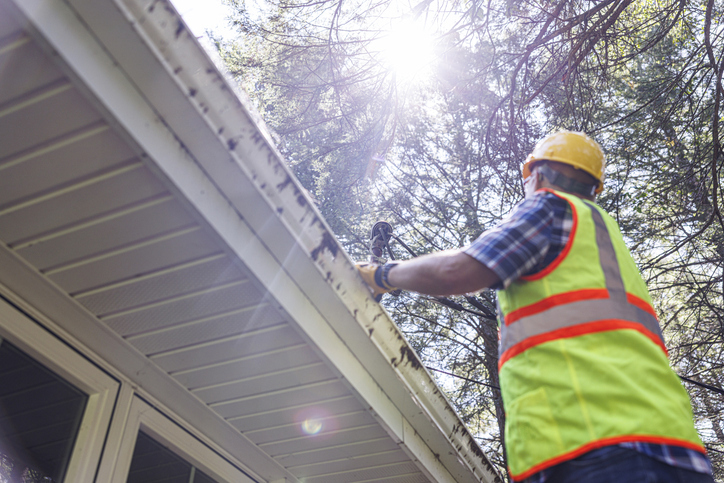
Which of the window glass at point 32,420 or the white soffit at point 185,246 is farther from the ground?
the white soffit at point 185,246

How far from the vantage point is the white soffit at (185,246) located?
1.36 meters

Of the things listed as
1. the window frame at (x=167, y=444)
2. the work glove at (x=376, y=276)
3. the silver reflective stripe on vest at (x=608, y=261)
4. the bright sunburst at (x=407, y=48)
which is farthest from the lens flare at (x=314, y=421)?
the bright sunburst at (x=407, y=48)

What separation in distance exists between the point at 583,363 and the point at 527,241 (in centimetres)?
37

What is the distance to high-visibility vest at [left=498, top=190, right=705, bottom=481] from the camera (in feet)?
4.76

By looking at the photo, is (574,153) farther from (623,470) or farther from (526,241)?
(623,470)

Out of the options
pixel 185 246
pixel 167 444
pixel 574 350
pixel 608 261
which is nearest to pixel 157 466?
pixel 167 444

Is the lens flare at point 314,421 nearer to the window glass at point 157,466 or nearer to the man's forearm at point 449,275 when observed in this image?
the window glass at point 157,466

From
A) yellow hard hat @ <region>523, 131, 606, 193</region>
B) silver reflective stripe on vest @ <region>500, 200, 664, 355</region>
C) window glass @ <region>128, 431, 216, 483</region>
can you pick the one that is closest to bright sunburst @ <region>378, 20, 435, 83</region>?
yellow hard hat @ <region>523, 131, 606, 193</region>

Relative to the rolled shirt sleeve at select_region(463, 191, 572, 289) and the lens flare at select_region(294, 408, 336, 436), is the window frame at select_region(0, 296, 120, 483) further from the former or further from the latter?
the rolled shirt sleeve at select_region(463, 191, 572, 289)

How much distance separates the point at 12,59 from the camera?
4.42 ft

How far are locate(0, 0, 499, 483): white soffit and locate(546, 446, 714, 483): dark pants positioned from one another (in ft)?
2.85

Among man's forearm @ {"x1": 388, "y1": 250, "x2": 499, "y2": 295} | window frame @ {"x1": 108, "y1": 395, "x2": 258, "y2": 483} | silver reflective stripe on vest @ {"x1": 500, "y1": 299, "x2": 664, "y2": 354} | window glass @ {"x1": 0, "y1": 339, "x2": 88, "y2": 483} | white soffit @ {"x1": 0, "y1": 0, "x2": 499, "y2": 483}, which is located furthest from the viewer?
window frame @ {"x1": 108, "y1": 395, "x2": 258, "y2": 483}

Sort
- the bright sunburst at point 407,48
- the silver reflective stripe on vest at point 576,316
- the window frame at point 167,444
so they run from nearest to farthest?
the silver reflective stripe on vest at point 576,316 < the window frame at point 167,444 < the bright sunburst at point 407,48

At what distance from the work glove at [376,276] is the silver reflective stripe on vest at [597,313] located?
443 millimetres
